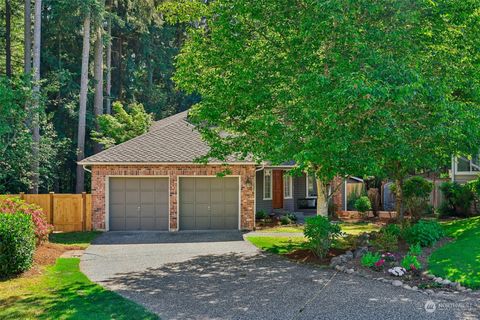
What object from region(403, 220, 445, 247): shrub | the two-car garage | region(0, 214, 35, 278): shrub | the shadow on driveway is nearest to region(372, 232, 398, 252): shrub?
region(403, 220, 445, 247): shrub

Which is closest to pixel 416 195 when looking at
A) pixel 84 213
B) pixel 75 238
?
pixel 84 213

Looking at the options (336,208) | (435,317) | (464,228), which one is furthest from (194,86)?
(336,208)

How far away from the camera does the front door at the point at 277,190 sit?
24.0 m

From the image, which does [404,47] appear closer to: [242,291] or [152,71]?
[242,291]

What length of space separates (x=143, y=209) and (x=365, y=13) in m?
11.4

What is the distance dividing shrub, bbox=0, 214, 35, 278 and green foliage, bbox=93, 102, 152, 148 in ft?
47.6

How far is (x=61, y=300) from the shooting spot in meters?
8.65

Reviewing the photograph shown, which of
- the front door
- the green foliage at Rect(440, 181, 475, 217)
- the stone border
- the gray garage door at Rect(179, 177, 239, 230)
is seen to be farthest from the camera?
the front door

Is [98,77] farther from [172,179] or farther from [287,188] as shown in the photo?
[287,188]

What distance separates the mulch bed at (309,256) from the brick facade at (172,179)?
4.85 meters

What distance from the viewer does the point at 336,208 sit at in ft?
76.2

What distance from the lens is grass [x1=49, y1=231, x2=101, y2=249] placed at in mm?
15398

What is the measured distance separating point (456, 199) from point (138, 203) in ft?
45.7

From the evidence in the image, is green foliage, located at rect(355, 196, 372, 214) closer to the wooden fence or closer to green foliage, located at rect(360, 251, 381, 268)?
green foliage, located at rect(360, 251, 381, 268)
